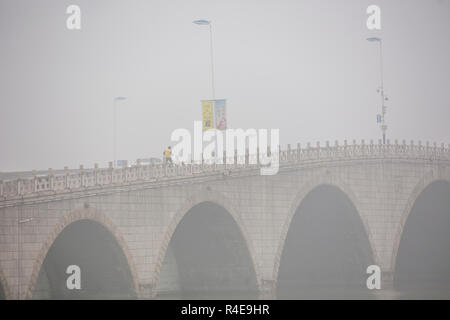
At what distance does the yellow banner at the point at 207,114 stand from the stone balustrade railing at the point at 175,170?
256 cm

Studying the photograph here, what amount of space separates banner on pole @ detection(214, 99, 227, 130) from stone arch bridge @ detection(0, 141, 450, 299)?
10.2 feet

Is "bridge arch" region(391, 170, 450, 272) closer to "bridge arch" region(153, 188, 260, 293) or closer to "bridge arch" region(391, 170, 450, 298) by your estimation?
"bridge arch" region(391, 170, 450, 298)

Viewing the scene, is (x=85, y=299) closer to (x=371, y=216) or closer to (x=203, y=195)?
(x=203, y=195)

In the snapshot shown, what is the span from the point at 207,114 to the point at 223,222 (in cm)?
798

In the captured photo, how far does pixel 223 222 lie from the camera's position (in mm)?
59312

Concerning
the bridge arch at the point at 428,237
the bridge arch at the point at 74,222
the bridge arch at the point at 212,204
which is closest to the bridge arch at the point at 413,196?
the bridge arch at the point at 428,237

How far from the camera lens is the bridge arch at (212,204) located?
172 feet

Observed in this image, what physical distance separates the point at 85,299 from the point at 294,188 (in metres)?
20.1

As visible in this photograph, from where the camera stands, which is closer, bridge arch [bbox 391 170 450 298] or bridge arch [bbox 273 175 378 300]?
bridge arch [bbox 273 175 378 300]

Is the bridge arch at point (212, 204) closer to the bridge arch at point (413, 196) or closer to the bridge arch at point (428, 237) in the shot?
the bridge arch at point (413, 196)

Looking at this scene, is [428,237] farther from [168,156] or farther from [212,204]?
[168,156]

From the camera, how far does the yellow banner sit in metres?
56.1

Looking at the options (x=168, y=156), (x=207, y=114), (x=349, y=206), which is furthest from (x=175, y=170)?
(x=349, y=206)

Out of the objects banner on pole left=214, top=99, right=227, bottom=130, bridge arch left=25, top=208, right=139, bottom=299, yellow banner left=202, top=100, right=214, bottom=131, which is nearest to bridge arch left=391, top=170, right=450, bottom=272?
banner on pole left=214, top=99, right=227, bottom=130
